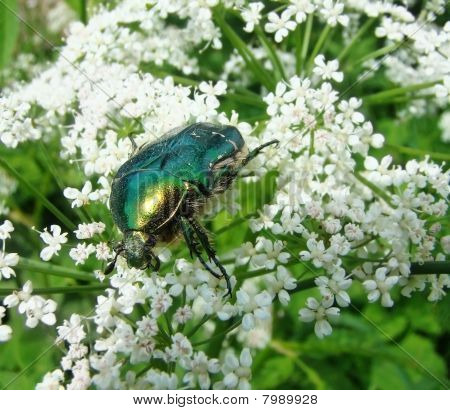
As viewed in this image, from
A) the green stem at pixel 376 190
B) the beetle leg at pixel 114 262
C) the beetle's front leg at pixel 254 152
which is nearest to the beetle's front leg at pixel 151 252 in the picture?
the beetle leg at pixel 114 262

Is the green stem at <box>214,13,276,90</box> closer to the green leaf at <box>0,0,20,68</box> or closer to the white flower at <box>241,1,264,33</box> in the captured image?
the white flower at <box>241,1,264,33</box>

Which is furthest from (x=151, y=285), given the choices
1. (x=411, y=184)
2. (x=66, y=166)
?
(x=66, y=166)

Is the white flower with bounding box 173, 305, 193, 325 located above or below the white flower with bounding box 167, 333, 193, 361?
above

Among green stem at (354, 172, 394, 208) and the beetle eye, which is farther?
green stem at (354, 172, 394, 208)

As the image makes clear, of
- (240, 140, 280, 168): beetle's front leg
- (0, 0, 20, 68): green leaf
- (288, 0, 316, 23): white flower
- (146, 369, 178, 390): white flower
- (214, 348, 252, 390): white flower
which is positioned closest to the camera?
(146, 369, 178, 390): white flower

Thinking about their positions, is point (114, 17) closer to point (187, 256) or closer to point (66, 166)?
point (66, 166)

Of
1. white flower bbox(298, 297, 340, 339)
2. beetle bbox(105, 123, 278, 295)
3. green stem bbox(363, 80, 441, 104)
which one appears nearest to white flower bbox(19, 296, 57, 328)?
beetle bbox(105, 123, 278, 295)
